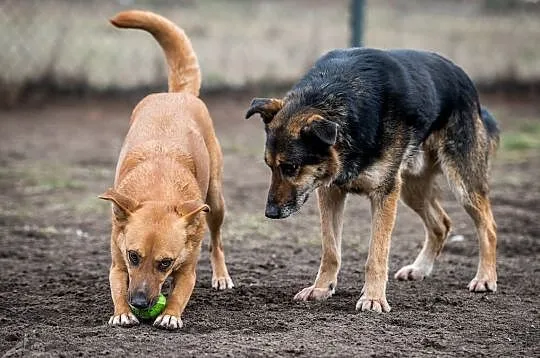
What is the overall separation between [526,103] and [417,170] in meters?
9.67

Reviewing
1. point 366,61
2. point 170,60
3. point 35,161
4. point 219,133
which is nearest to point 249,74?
point 219,133

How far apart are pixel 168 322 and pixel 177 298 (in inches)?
7.5

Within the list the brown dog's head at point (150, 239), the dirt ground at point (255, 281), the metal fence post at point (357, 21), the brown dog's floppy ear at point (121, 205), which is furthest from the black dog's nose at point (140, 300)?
the metal fence post at point (357, 21)

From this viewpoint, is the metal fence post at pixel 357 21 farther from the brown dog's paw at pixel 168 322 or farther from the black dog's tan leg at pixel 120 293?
the brown dog's paw at pixel 168 322

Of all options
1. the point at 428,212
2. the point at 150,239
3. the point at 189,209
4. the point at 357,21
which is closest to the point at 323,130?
the point at 189,209

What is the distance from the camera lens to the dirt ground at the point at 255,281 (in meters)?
4.82

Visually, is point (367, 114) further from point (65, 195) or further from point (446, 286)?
point (65, 195)

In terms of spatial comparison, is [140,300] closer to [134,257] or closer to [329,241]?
[134,257]

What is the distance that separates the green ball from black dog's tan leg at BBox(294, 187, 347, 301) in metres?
1.09

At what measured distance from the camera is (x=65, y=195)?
9727 mm

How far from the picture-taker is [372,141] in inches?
225

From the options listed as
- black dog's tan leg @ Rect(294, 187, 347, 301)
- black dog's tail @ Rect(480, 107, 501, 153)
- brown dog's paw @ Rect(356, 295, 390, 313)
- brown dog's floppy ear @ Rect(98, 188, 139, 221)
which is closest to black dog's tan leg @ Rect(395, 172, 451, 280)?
black dog's tail @ Rect(480, 107, 501, 153)

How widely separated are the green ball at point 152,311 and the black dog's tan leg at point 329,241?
1.09 meters

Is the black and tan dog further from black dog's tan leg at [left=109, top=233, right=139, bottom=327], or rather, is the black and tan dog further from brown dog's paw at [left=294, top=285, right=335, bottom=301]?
black dog's tan leg at [left=109, top=233, right=139, bottom=327]
